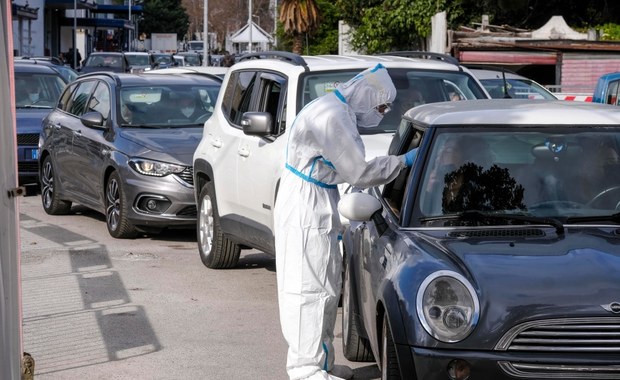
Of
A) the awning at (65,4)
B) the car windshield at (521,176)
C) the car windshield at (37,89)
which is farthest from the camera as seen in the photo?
the awning at (65,4)

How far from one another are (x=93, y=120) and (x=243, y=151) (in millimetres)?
3689

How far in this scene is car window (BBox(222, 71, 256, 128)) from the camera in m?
10.6

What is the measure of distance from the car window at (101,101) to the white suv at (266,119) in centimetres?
320

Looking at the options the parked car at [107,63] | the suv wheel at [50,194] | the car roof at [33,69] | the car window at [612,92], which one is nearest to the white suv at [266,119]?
the suv wheel at [50,194]

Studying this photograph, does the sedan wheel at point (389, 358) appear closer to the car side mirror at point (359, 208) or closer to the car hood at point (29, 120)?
the car side mirror at point (359, 208)

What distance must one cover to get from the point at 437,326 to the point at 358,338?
2300mm

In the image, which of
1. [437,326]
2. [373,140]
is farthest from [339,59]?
[437,326]

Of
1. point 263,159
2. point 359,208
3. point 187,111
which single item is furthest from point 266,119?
point 187,111

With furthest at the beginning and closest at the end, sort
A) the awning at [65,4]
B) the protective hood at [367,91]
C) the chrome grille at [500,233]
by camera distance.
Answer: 1. the awning at [65,4]
2. the protective hood at [367,91]
3. the chrome grille at [500,233]

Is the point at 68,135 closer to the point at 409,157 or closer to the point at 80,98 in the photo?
the point at 80,98

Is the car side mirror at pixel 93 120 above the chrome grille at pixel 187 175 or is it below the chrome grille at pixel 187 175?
above

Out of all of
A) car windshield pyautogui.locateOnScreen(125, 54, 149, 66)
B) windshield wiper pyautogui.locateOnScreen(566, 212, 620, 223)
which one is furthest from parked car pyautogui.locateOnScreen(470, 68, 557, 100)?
car windshield pyautogui.locateOnScreen(125, 54, 149, 66)

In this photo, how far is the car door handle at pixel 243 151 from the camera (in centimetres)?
1010

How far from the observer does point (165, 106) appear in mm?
13977
